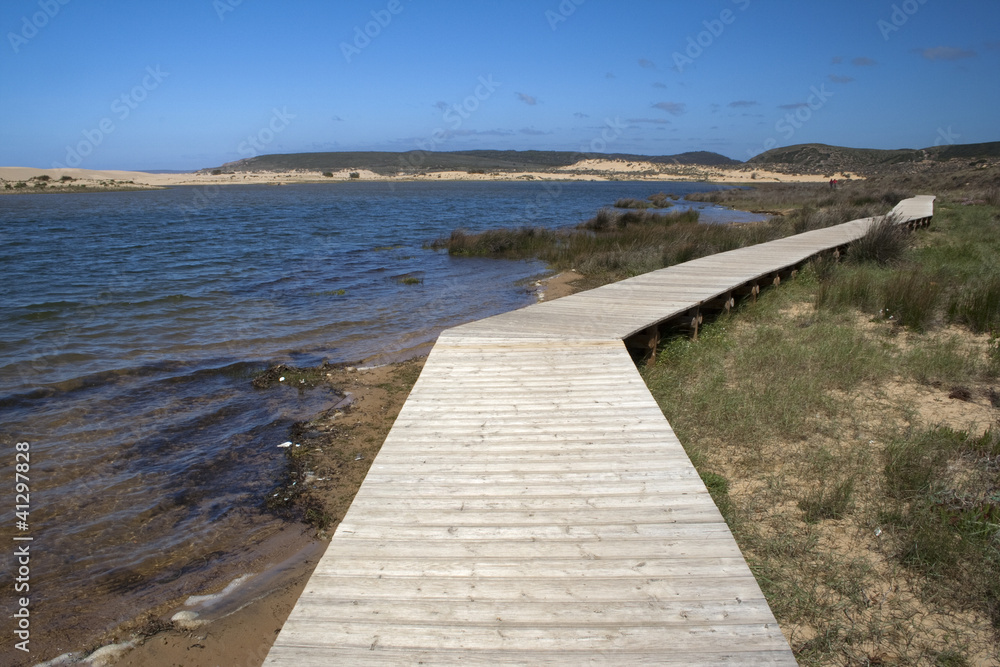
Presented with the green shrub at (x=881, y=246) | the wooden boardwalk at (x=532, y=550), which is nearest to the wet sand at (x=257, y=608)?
the wooden boardwalk at (x=532, y=550)

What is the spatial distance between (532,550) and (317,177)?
361ft

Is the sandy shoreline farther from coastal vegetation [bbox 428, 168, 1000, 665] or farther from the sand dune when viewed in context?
coastal vegetation [bbox 428, 168, 1000, 665]

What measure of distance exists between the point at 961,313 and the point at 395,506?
26.2 ft

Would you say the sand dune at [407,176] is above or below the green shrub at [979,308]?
above

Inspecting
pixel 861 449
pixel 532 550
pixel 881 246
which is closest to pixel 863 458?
pixel 861 449

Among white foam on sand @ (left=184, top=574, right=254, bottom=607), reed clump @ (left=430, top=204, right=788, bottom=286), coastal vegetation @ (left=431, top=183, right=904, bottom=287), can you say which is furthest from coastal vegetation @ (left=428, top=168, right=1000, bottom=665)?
coastal vegetation @ (left=431, top=183, right=904, bottom=287)

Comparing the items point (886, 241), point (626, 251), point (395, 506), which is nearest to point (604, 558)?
point (395, 506)

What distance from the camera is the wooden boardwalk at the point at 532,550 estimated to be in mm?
2059

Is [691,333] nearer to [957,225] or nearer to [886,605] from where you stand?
[886,605]

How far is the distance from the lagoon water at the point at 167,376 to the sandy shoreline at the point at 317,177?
57528 mm

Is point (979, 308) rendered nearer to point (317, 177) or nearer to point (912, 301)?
point (912, 301)

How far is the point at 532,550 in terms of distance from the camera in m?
2.59

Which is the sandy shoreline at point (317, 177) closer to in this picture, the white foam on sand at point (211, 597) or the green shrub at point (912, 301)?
the white foam on sand at point (211, 597)

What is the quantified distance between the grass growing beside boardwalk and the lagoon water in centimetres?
362
